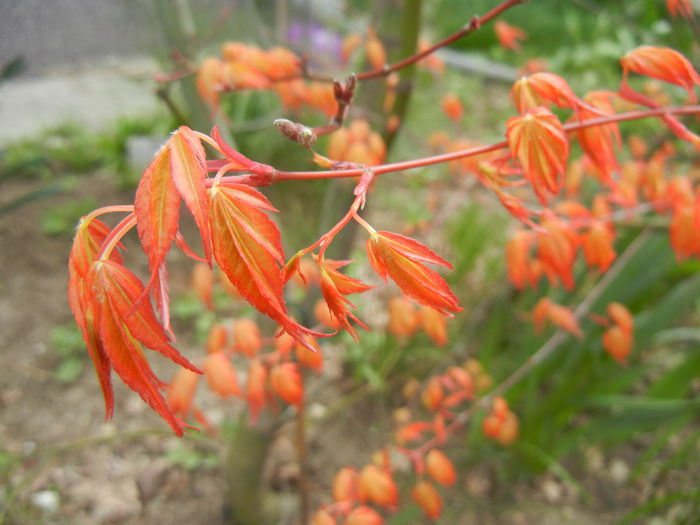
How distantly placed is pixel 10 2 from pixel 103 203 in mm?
1216

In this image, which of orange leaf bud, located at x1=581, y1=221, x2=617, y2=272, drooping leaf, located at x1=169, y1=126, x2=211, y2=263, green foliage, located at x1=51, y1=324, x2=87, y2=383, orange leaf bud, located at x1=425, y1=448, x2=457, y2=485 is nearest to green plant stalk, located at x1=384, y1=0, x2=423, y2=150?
orange leaf bud, located at x1=581, y1=221, x2=617, y2=272

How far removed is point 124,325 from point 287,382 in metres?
0.57

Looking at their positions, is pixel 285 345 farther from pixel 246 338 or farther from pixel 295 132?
pixel 295 132

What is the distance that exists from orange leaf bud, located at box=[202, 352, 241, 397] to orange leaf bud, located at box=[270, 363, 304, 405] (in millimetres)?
71

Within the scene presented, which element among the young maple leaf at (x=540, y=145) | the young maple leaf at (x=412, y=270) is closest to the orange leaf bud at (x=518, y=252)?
the young maple leaf at (x=540, y=145)

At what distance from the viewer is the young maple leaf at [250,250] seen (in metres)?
0.35

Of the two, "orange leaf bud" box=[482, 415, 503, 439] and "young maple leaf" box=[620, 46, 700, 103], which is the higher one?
"young maple leaf" box=[620, 46, 700, 103]

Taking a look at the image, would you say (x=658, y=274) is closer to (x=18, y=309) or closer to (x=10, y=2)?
(x=18, y=309)

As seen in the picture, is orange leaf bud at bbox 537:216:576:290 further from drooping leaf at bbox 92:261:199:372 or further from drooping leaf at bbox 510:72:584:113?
drooping leaf at bbox 92:261:199:372

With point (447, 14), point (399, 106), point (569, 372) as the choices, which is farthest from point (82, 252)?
point (447, 14)

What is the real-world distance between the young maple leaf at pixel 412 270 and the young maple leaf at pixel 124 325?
162 mm

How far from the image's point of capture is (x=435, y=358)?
5.38ft

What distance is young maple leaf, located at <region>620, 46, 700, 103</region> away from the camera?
21.9 inches

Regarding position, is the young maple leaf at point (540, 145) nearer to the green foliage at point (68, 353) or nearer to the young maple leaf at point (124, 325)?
the young maple leaf at point (124, 325)
